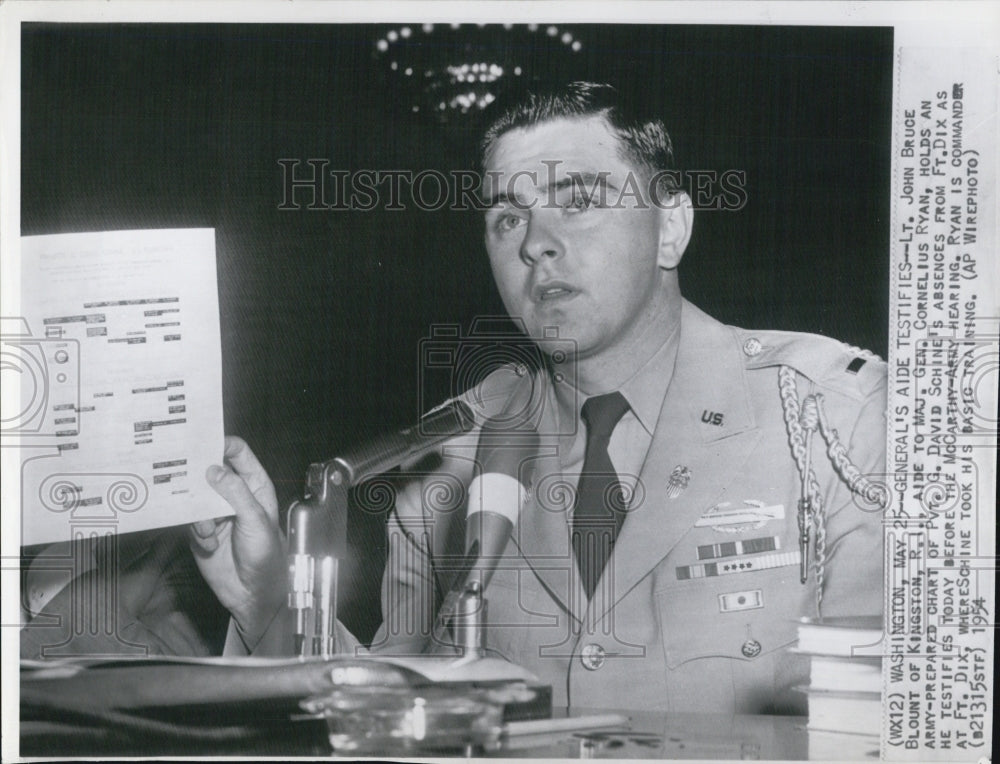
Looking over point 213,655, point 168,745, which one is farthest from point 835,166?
point 168,745

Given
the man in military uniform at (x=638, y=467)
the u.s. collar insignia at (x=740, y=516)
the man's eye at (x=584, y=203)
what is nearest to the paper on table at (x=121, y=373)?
the man in military uniform at (x=638, y=467)

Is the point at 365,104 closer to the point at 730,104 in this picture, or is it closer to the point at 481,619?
the point at 730,104

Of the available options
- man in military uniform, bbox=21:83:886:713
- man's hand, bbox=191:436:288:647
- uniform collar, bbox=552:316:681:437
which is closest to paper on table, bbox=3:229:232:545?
man's hand, bbox=191:436:288:647

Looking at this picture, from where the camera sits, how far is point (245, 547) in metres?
2.15

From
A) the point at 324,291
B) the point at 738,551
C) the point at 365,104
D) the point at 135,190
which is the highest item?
the point at 365,104

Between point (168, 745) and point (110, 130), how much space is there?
1.20 meters

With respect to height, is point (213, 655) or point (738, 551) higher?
point (738, 551)

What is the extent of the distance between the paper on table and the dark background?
5cm

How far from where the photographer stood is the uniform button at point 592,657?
2.12m

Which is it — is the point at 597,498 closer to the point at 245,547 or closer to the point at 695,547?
the point at 695,547

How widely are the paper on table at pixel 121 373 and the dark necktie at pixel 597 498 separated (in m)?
0.70

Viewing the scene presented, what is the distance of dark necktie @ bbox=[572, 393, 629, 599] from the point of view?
2119 millimetres

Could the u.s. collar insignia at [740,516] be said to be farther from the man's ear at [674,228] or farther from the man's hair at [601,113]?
the man's hair at [601,113]

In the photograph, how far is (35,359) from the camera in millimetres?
2168
